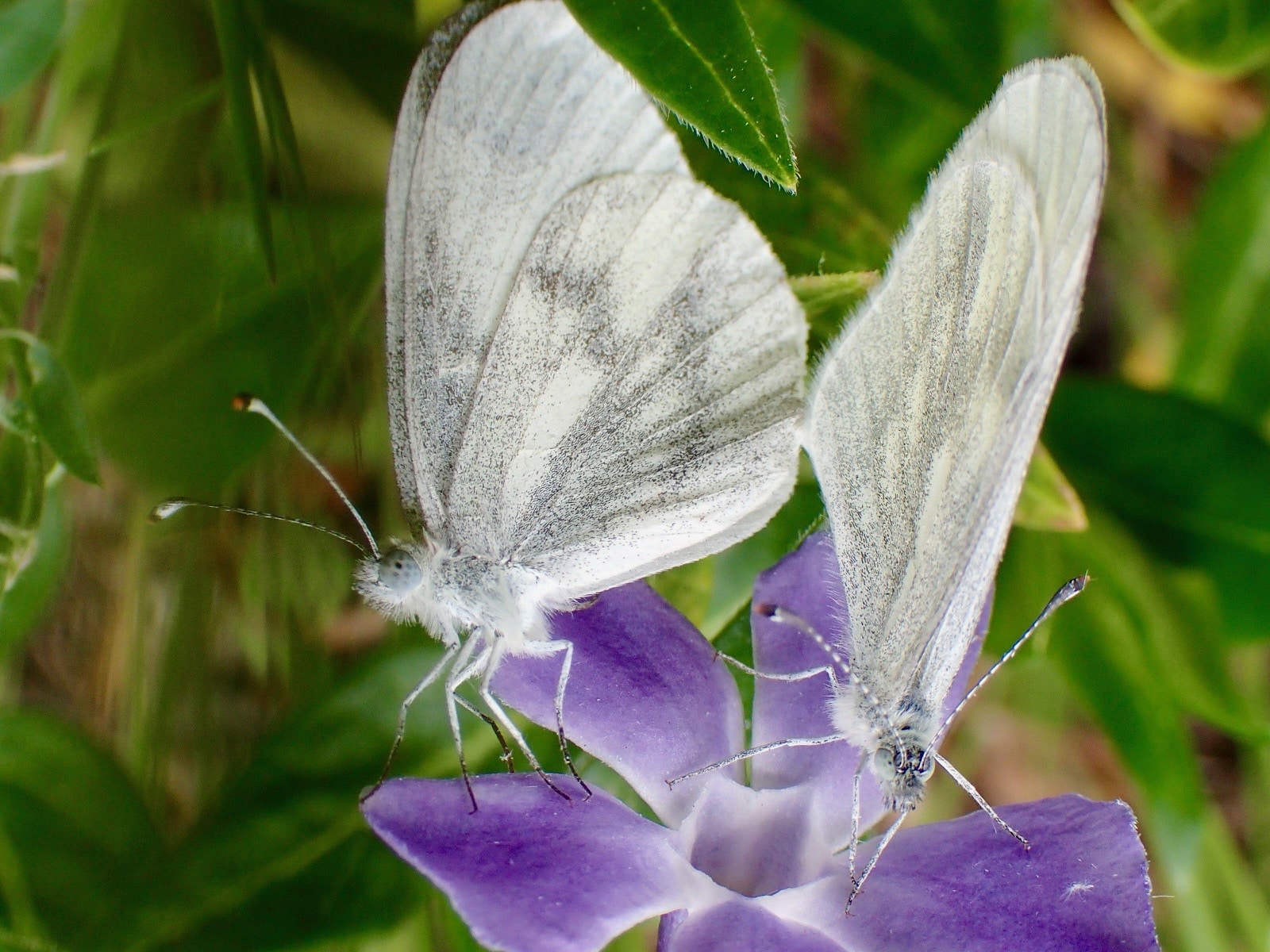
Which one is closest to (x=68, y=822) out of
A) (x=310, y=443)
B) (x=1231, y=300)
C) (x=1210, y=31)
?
(x=310, y=443)

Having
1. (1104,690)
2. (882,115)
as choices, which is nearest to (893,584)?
(1104,690)

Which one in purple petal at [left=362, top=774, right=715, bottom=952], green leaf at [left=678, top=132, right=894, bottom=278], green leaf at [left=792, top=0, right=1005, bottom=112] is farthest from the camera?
green leaf at [left=792, top=0, right=1005, bottom=112]

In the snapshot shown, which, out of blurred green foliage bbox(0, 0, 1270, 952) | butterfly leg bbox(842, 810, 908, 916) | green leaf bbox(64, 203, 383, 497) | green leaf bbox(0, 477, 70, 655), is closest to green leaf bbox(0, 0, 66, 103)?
blurred green foliage bbox(0, 0, 1270, 952)

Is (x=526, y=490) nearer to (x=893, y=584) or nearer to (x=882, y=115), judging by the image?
(x=893, y=584)

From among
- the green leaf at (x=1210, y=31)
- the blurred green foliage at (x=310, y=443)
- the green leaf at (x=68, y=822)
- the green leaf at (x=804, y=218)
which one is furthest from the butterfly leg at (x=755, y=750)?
the green leaf at (x=1210, y=31)

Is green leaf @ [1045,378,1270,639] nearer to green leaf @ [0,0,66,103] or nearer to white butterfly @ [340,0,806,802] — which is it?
white butterfly @ [340,0,806,802]
